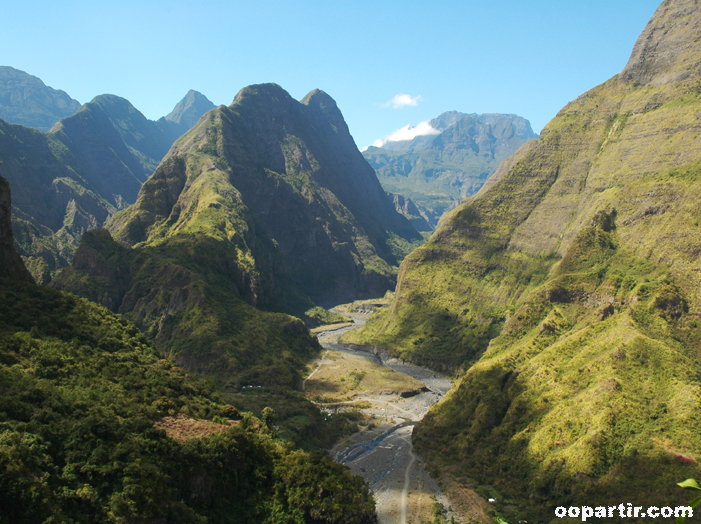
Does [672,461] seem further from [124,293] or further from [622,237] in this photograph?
[124,293]

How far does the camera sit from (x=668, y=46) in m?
188

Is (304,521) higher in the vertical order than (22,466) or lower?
lower

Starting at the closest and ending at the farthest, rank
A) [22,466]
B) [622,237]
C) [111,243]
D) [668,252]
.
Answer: [22,466] < [668,252] < [622,237] < [111,243]

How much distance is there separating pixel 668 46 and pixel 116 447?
214370mm

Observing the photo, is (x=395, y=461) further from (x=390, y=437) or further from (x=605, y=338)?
(x=605, y=338)

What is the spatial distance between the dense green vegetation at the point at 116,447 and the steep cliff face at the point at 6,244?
3.15 metres

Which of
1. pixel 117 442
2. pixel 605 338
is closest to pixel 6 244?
pixel 117 442

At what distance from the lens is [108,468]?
4859cm

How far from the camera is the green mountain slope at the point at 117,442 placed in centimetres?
4550

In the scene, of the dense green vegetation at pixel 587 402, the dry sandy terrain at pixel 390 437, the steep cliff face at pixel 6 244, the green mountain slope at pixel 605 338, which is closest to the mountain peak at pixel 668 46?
the green mountain slope at pixel 605 338

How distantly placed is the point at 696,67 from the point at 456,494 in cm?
16308

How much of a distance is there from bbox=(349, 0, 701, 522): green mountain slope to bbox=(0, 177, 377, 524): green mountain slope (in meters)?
39.1

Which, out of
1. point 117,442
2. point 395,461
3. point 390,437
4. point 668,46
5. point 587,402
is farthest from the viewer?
point 668,46

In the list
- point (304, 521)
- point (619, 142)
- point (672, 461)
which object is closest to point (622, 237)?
point (619, 142)
